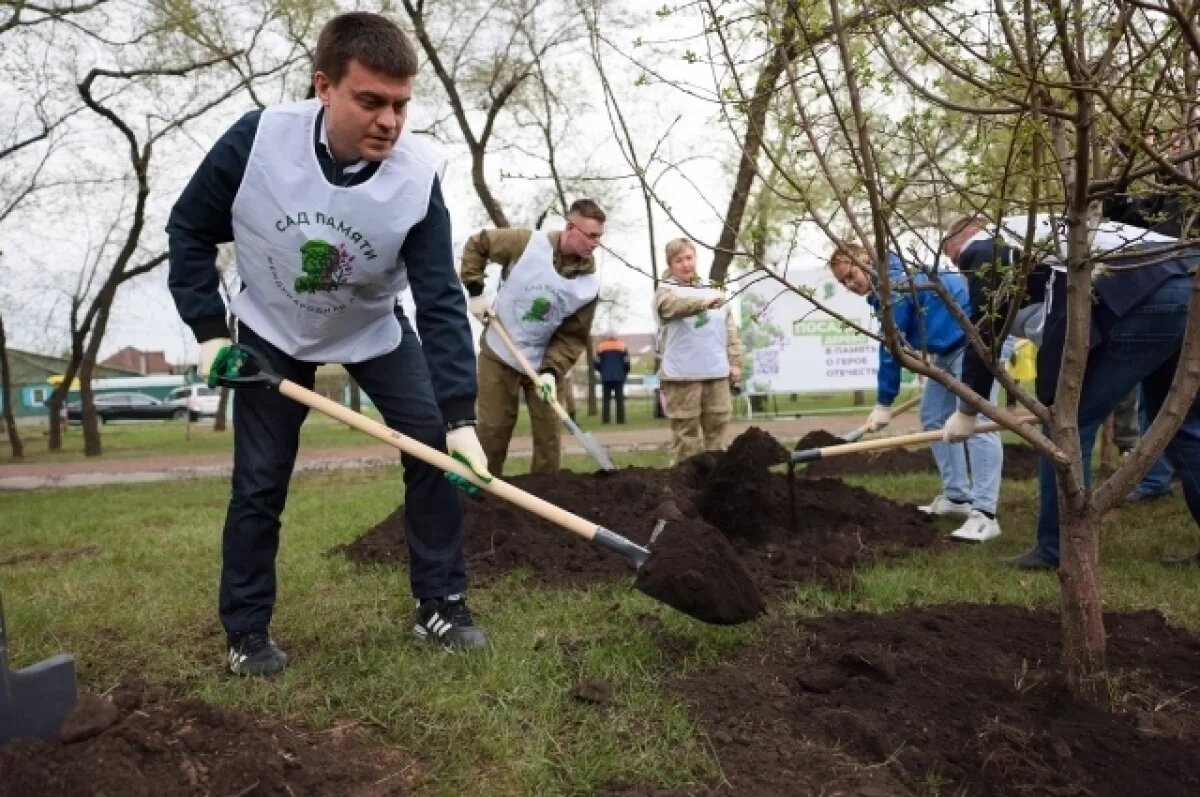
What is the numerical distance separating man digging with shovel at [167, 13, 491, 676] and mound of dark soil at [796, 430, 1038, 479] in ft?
15.9

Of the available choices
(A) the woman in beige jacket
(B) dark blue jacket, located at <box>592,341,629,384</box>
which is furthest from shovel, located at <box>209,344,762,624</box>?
(B) dark blue jacket, located at <box>592,341,629,384</box>

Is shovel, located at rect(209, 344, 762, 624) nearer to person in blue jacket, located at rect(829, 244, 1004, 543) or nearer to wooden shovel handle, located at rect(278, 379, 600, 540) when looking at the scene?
wooden shovel handle, located at rect(278, 379, 600, 540)

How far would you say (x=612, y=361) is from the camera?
20.3 metres

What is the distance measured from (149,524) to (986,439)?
546cm

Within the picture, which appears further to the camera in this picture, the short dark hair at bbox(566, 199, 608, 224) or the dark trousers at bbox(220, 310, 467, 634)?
the short dark hair at bbox(566, 199, 608, 224)

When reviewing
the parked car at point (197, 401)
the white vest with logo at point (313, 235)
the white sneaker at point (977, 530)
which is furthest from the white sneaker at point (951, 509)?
the parked car at point (197, 401)

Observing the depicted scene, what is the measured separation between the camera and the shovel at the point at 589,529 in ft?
9.71

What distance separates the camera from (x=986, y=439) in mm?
5449

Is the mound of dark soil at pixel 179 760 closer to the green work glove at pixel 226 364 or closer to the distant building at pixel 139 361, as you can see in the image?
the green work glove at pixel 226 364

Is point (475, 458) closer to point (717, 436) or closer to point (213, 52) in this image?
point (717, 436)

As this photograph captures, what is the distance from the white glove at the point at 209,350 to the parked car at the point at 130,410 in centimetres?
4827

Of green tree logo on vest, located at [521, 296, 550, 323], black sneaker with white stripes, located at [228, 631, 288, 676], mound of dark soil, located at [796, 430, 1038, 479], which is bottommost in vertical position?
mound of dark soil, located at [796, 430, 1038, 479]

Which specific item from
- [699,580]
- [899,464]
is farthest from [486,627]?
[899,464]

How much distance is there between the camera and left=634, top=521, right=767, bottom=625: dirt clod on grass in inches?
116
